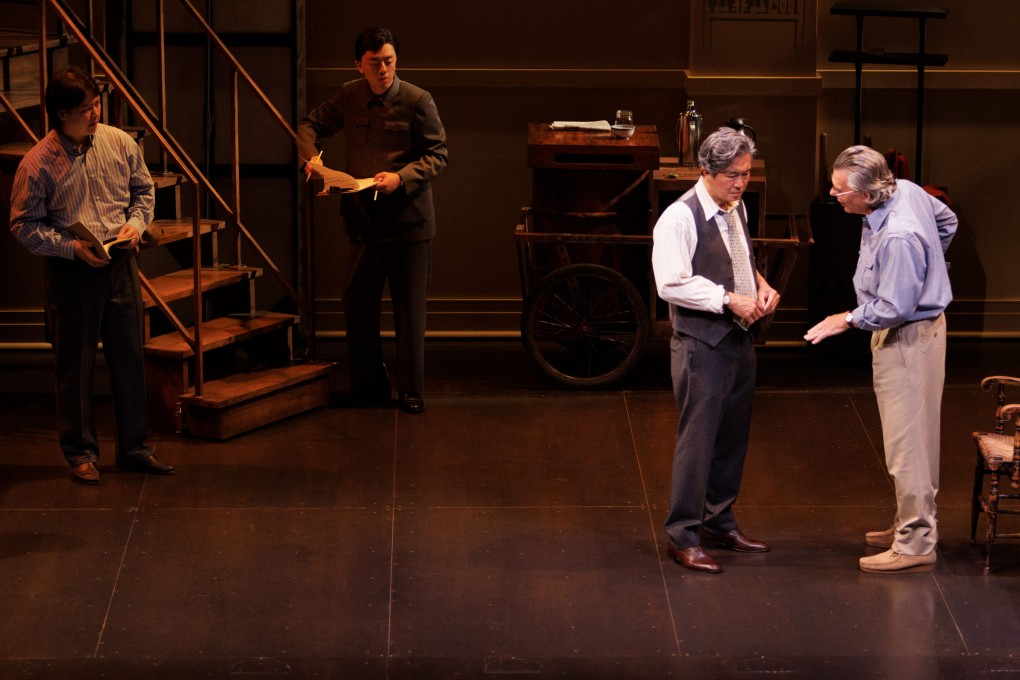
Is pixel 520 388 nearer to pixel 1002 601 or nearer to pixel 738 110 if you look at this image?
pixel 738 110

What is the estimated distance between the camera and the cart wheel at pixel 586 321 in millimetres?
6793

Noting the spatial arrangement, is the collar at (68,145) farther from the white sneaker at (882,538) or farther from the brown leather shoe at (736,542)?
the white sneaker at (882,538)

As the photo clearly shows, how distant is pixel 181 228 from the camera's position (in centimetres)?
649

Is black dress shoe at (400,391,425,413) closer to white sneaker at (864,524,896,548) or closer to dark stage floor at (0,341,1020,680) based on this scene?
dark stage floor at (0,341,1020,680)

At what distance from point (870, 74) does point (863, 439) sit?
88.9 inches

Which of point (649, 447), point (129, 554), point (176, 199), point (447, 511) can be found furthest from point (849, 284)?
point (129, 554)

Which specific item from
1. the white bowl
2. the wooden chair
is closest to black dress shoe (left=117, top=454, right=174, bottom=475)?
the white bowl

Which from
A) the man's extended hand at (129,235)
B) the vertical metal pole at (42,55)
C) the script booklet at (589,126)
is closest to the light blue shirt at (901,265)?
the script booklet at (589,126)

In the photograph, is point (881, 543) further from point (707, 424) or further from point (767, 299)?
point (767, 299)

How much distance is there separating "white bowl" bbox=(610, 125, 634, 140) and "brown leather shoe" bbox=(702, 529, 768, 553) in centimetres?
220

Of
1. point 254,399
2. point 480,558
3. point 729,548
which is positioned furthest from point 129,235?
point 729,548

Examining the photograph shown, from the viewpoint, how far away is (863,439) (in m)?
6.24

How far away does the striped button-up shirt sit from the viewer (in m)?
5.36

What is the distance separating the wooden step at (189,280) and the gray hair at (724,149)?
2657 millimetres
